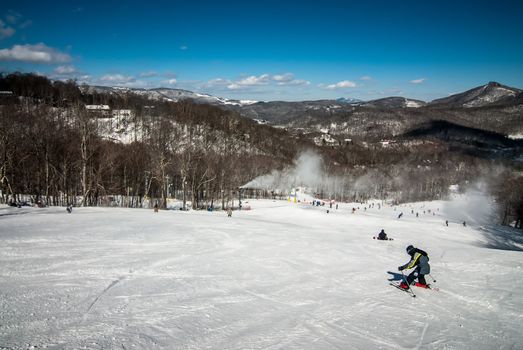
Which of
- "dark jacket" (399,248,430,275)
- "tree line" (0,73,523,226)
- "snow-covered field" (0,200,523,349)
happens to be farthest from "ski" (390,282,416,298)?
"tree line" (0,73,523,226)

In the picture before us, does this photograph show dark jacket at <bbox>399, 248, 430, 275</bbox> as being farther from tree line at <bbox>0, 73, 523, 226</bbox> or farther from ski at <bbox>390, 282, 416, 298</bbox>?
tree line at <bbox>0, 73, 523, 226</bbox>

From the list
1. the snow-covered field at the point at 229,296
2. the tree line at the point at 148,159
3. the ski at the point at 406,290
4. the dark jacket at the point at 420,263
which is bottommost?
the ski at the point at 406,290

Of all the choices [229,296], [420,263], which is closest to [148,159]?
[229,296]

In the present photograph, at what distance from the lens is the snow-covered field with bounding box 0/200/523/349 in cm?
787

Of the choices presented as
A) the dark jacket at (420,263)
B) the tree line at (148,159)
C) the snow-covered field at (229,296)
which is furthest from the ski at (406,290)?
the tree line at (148,159)

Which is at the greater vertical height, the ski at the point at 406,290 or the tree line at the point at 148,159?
the tree line at the point at 148,159

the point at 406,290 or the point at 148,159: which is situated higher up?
the point at 148,159

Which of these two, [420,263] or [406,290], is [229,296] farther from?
[420,263]

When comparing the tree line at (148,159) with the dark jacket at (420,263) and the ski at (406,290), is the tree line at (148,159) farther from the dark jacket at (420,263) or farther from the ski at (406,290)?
the dark jacket at (420,263)

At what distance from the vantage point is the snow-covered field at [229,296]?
25.8 feet

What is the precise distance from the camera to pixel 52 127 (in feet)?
178

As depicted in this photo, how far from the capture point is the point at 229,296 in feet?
35.2

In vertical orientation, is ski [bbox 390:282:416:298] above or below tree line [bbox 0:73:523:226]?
below

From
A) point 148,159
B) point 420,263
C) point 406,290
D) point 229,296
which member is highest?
point 148,159
